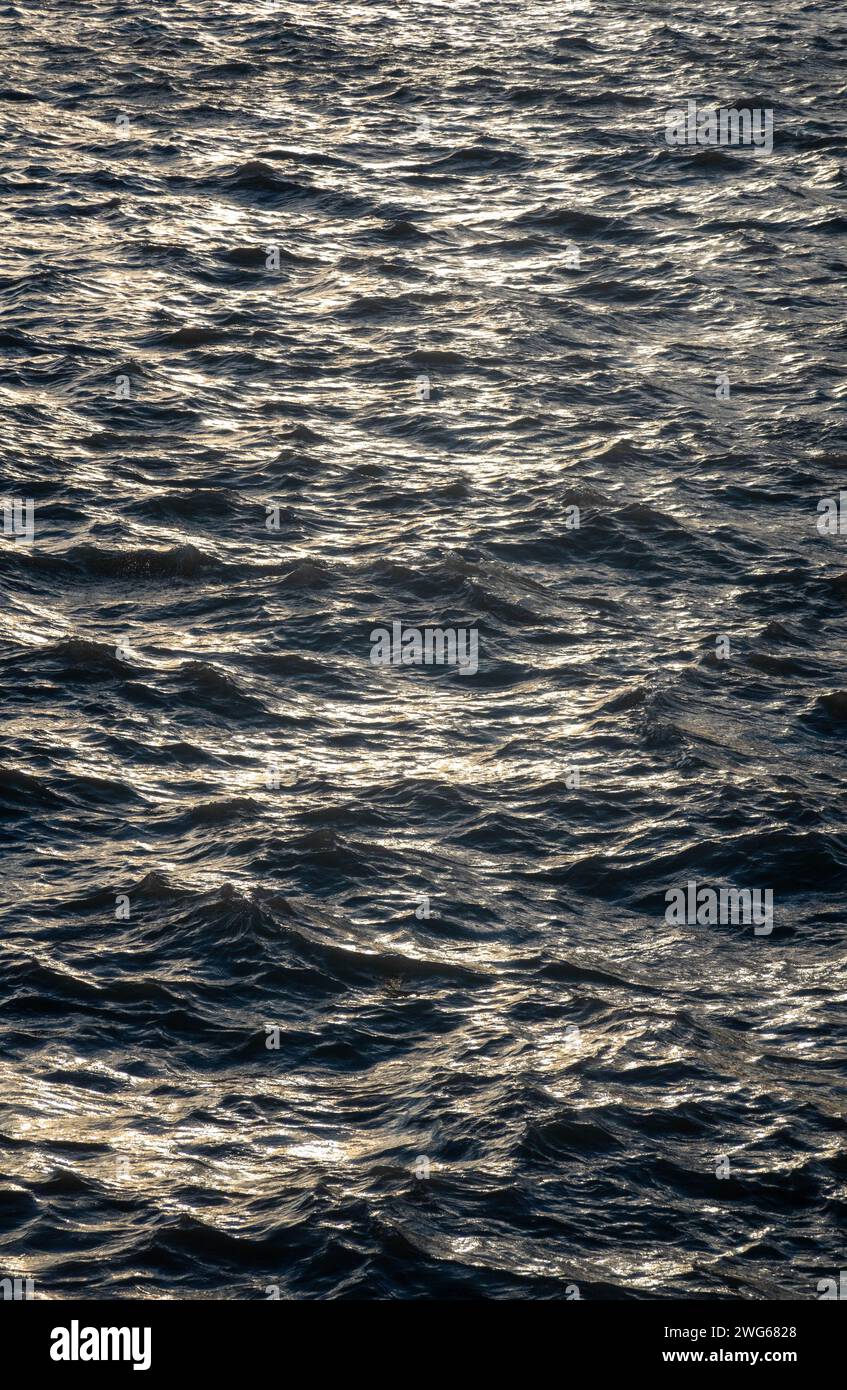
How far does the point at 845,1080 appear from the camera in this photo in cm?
1573

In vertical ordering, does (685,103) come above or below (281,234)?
above

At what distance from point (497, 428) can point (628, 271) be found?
6.06m

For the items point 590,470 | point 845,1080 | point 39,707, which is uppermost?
point 590,470

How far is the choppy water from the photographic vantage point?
14.6 metres

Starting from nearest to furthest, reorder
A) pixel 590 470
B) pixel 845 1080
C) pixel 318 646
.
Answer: pixel 845 1080 < pixel 318 646 < pixel 590 470

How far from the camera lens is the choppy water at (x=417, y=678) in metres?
14.6

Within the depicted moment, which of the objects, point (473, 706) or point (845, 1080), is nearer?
point (845, 1080)

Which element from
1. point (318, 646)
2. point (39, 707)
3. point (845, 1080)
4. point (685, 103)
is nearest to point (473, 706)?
point (318, 646)

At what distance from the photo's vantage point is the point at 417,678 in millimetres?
21812

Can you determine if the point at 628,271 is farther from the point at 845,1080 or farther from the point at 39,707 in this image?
the point at 845,1080
